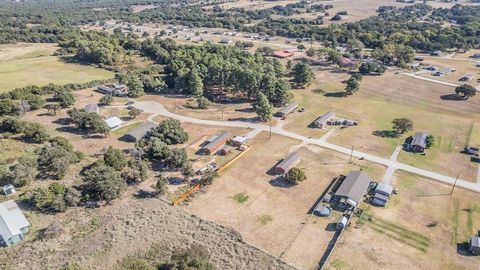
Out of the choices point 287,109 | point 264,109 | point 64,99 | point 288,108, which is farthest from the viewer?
point 64,99

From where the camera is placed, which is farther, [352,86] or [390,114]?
[352,86]

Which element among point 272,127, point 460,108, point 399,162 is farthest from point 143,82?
point 460,108

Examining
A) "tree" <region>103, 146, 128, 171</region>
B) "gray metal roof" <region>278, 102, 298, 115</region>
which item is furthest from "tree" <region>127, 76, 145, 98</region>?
"gray metal roof" <region>278, 102, 298, 115</region>

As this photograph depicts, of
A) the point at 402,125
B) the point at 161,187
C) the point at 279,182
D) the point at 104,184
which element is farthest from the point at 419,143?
the point at 104,184

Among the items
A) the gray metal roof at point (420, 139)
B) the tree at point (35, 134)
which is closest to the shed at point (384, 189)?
the gray metal roof at point (420, 139)

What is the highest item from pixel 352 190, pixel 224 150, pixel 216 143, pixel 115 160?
pixel 115 160

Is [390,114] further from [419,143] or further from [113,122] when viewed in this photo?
[113,122]
